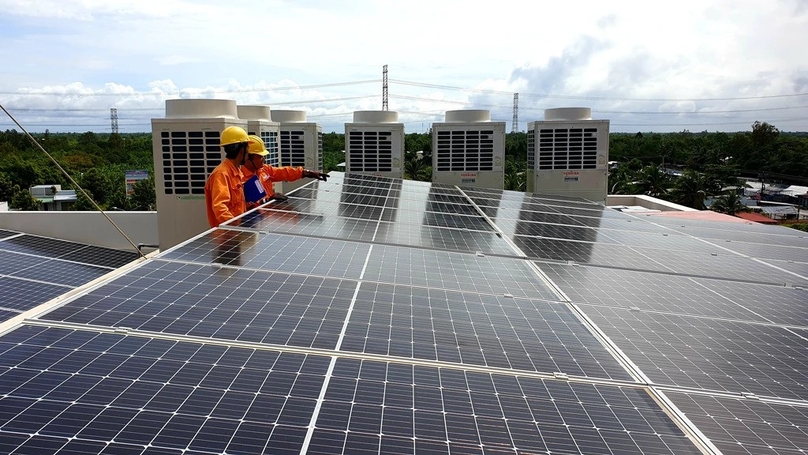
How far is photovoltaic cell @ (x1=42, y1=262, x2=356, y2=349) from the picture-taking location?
4.84 meters

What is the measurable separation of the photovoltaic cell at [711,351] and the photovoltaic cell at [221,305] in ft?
9.28

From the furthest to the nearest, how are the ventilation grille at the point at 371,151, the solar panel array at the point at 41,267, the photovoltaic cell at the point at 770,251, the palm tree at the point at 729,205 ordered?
the palm tree at the point at 729,205, the ventilation grille at the point at 371,151, the photovoltaic cell at the point at 770,251, the solar panel array at the point at 41,267

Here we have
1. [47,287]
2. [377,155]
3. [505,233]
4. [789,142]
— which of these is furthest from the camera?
[789,142]

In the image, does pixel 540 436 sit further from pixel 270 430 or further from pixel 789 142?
pixel 789 142

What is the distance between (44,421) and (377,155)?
18130 mm

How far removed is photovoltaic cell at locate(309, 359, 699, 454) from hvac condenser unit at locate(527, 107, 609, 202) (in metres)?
16.3

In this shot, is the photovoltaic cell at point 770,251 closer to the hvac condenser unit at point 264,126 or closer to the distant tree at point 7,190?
the hvac condenser unit at point 264,126

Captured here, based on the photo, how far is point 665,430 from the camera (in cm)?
398

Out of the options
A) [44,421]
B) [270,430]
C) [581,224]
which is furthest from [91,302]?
[581,224]

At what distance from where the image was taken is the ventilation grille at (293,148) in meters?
20.6

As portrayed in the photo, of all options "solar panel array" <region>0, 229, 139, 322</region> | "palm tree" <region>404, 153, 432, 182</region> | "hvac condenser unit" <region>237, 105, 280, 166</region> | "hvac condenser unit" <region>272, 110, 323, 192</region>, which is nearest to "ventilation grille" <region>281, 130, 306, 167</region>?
"hvac condenser unit" <region>272, 110, 323, 192</region>

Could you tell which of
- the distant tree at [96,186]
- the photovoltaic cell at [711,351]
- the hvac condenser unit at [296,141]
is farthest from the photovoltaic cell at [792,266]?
the distant tree at [96,186]

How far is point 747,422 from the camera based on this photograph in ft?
13.9

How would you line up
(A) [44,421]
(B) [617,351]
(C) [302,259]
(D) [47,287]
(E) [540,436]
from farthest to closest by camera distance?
(D) [47,287], (C) [302,259], (B) [617,351], (E) [540,436], (A) [44,421]
